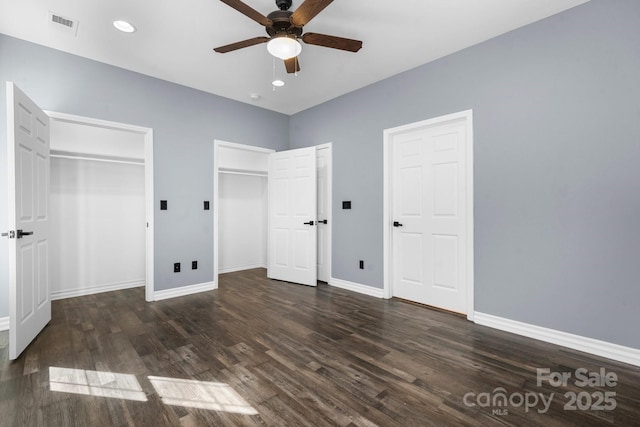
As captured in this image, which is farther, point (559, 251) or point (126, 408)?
point (559, 251)

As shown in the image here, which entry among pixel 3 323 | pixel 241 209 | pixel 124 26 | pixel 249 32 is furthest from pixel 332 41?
pixel 3 323

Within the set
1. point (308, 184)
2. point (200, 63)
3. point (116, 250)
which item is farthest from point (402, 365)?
point (116, 250)

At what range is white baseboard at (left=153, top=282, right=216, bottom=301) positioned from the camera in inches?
145

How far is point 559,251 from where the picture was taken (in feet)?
8.14

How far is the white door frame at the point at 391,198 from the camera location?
2980 mm

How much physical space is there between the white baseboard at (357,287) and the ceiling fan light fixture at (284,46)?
115 inches

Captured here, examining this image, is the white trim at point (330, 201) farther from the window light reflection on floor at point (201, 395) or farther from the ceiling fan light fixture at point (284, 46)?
the window light reflection on floor at point (201, 395)

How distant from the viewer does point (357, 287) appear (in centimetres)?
403

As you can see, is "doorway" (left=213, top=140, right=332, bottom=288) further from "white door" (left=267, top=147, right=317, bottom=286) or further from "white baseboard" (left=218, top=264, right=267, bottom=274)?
"white door" (left=267, top=147, right=317, bottom=286)

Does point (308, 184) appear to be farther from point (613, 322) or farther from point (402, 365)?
point (613, 322)

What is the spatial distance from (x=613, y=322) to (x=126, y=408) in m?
3.46

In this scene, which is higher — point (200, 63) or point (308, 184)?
point (200, 63)

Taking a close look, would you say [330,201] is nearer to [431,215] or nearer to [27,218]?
[431,215]

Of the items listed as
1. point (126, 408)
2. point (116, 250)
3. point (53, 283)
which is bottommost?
point (126, 408)
